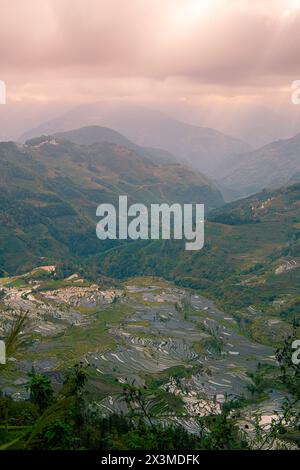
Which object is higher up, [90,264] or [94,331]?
[90,264]

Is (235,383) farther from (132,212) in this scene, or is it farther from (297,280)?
(132,212)

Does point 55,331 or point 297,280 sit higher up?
point 297,280

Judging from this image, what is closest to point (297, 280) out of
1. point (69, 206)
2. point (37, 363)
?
point (37, 363)

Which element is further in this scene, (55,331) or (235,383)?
(55,331)

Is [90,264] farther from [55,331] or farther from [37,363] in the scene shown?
[37,363]

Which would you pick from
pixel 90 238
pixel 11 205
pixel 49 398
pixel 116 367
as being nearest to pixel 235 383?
pixel 116 367
